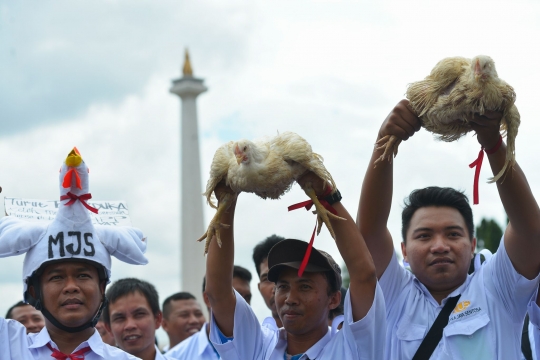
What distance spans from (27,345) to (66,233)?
0.65m

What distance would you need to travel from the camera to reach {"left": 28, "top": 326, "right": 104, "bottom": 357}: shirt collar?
13.5ft

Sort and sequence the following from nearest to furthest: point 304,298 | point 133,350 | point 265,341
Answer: point 304,298
point 265,341
point 133,350

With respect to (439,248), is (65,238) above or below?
above

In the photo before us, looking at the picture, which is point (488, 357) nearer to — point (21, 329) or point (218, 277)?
point (218, 277)

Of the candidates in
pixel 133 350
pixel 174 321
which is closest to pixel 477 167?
pixel 133 350

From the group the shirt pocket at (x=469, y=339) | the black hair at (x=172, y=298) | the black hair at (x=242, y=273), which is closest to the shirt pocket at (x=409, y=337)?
the shirt pocket at (x=469, y=339)

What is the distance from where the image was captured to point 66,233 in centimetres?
421

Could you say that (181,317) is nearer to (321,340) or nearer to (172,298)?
(172,298)

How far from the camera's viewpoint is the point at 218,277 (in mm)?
4047

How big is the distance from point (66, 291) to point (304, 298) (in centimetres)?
131

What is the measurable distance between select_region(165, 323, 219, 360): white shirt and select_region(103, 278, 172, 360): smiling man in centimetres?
53

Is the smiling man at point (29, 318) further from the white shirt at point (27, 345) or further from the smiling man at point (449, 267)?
the smiling man at point (449, 267)

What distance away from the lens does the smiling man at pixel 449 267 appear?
3.82 m

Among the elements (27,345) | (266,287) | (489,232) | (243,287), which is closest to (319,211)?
(27,345)
